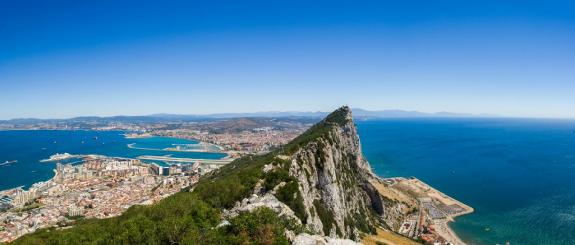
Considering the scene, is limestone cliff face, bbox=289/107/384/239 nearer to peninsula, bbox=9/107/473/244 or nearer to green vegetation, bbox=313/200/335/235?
green vegetation, bbox=313/200/335/235

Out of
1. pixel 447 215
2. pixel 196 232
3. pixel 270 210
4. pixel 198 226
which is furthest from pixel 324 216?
pixel 447 215

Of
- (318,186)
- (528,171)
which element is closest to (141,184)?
(318,186)

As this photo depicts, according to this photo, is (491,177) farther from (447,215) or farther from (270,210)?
(270,210)

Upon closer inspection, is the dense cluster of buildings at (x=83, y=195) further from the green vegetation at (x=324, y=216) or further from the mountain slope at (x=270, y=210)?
the green vegetation at (x=324, y=216)

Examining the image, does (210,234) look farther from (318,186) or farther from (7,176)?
(7,176)

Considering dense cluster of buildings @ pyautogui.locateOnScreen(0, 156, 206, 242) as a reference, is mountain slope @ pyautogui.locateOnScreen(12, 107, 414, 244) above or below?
above

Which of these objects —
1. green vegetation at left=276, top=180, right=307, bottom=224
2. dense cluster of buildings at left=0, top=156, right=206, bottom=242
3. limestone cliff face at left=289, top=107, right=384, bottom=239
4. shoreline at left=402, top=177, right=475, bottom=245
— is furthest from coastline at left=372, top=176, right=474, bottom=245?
Answer: dense cluster of buildings at left=0, top=156, right=206, bottom=242
